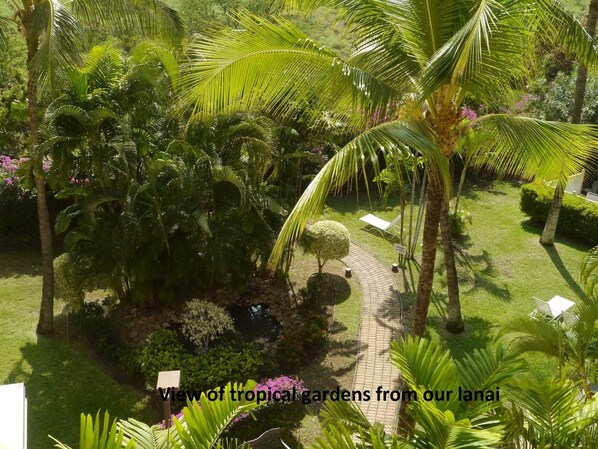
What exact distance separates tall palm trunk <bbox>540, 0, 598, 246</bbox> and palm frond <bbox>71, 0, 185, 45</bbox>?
854 centimetres

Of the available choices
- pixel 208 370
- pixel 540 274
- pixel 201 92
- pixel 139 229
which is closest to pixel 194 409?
pixel 201 92

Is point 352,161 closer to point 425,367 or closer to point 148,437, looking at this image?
point 425,367

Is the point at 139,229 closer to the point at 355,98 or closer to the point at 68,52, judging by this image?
the point at 68,52

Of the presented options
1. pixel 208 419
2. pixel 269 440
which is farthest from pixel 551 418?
pixel 269 440

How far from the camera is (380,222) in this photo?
584 inches

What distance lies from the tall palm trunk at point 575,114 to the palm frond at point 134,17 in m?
8.54

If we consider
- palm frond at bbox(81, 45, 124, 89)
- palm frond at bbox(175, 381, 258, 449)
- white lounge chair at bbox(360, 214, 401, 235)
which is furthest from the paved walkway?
palm frond at bbox(81, 45, 124, 89)

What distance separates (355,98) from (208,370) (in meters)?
5.10

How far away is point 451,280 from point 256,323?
144 inches

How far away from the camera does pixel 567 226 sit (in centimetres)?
1470

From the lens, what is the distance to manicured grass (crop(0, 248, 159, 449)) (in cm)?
872

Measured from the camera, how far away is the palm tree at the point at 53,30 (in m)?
7.46

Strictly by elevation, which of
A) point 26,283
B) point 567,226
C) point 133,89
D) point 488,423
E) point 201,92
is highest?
point 201,92

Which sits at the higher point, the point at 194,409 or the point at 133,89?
the point at 133,89
